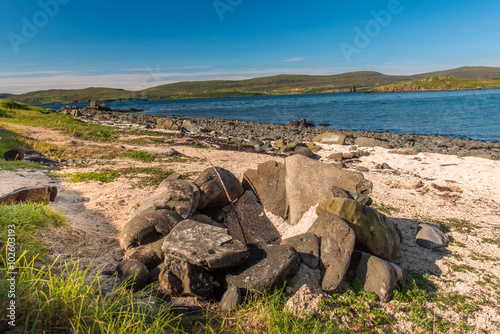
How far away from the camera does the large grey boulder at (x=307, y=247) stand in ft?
15.3

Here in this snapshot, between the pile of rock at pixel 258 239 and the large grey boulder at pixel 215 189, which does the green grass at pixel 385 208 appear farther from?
the large grey boulder at pixel 215 189

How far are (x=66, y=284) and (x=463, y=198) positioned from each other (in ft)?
37.8

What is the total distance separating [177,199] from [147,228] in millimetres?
923

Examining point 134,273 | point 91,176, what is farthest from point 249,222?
point 91,176

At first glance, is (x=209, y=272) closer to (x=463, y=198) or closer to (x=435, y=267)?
(x=435, y=267)

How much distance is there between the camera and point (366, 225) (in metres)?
5.43

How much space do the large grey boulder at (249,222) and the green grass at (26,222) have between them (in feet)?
11.4

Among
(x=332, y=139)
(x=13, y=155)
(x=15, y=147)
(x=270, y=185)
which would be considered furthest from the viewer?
(x=332, y=139)

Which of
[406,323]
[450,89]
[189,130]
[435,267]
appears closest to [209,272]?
[406,323]

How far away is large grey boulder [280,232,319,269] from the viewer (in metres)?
4.67

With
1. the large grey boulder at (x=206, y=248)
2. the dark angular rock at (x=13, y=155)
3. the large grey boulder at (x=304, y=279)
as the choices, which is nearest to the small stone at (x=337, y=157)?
the large grey boulder at (x=304, y=279)

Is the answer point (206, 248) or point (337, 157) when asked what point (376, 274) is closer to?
point (206, 248)

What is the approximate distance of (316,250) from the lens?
4.80 meters

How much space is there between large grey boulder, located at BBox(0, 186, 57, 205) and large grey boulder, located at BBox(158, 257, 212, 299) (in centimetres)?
389
